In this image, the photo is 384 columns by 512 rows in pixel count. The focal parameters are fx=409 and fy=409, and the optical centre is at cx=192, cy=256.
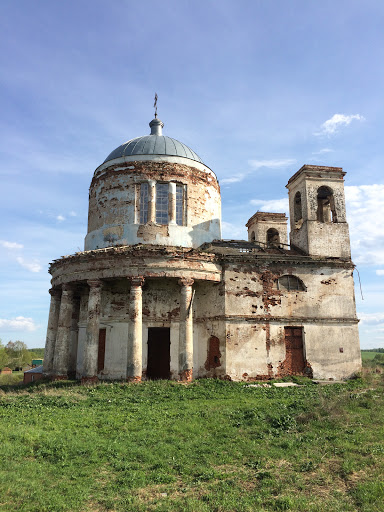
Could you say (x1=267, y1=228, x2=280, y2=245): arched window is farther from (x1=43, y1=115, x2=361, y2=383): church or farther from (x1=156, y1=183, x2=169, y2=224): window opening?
(x1=156, y1=183, x2=169, y2=224): window opening

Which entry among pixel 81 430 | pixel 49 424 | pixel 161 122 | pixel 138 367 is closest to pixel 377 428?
pixel 81 430

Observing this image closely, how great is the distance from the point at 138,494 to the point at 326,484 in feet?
9.87

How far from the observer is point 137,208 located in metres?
19.3

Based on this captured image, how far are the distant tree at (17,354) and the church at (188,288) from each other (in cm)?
5133

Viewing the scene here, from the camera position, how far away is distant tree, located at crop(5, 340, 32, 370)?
64875mm

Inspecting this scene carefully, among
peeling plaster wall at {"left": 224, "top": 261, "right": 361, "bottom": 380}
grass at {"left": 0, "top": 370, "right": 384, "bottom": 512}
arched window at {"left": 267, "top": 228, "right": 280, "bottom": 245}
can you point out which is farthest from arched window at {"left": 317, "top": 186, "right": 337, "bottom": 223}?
grass at {"left": 0, "top": 370, "right": 384, "bottom": 512}

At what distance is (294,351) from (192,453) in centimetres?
1073

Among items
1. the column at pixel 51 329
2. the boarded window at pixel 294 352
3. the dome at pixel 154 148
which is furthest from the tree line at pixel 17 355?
the boarded window at pixel 294 352

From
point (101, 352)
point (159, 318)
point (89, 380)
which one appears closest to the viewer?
point (89, 380)

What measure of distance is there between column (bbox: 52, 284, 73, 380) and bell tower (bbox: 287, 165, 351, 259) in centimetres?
1121

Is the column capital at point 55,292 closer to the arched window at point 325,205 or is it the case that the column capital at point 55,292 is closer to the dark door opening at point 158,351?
the dark door opening at point 158,351

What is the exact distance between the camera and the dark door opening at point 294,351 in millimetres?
17547

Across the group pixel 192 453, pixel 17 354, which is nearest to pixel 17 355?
pixel 17 354

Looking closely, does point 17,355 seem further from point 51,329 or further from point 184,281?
point 184,281
